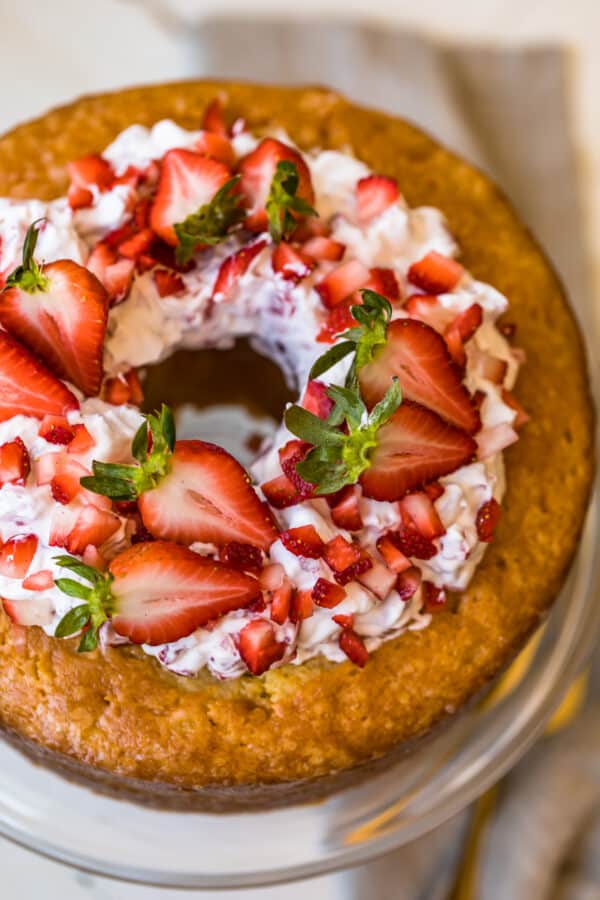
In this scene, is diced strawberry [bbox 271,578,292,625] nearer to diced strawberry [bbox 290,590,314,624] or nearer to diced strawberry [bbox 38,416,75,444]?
diced strawberry [bbox 290,590,314,624]

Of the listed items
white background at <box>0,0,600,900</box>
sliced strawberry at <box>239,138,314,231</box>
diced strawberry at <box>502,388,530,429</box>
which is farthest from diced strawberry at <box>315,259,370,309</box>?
white background at <box>0,0,600,900</box>

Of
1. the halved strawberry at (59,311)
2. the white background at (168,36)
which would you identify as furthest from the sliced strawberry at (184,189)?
the white background at (168,36)

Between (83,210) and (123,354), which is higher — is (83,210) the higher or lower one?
the higher one

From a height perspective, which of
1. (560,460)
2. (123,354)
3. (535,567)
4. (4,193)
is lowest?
(535,567)

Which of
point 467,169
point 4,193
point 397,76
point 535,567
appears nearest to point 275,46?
point 397,76

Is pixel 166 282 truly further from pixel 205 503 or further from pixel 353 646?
pixel 353 646

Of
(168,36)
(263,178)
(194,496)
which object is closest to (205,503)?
(194,496)

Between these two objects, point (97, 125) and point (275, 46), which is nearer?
point (97, 125)

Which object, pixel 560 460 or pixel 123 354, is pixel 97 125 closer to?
pixel 123 354
